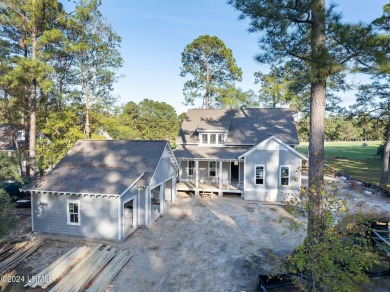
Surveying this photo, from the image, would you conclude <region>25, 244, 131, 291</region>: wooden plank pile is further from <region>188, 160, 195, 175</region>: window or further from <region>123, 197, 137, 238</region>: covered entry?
<region>188, 160, 195, 175</region>: window

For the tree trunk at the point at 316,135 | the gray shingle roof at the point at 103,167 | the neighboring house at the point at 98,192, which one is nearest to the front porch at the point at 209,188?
the neighboring house at the point at 98,192

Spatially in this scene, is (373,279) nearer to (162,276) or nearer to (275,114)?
(162,276)

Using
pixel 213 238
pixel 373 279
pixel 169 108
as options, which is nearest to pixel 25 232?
pixel 213 238

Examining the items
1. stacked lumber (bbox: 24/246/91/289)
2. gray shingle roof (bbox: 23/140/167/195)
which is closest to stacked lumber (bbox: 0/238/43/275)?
stacked lumber (bbox: 24/246/91/289)

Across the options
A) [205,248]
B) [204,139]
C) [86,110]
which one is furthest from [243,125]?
[205,248]

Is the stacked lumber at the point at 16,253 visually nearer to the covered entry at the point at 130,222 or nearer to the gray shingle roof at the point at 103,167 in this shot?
the gray shingle roof at the point at 103,167

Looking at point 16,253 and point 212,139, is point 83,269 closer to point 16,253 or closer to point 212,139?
point 16,253
